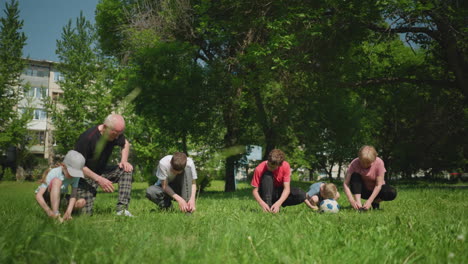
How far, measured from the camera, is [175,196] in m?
5.91

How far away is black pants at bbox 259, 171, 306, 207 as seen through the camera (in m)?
6.47

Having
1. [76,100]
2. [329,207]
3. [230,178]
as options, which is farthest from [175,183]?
[76,100]

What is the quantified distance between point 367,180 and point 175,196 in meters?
3.52

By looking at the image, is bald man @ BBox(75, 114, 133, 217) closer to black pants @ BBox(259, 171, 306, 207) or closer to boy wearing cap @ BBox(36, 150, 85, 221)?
boy wearing cap @ BBox(36, 150, 85, 221)

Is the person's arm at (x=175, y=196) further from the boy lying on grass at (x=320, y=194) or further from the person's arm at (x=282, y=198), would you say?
the boy lying on grass at (x=320, y=194)

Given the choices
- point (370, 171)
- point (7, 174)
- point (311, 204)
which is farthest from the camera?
point (311, 204)

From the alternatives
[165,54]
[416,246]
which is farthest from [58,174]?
[165,54]

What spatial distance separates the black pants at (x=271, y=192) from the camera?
21.2 feet

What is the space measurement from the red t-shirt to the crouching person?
1056 mm

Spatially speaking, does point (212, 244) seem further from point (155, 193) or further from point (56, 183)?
point (155, 193)

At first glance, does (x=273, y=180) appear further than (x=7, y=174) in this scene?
Yes

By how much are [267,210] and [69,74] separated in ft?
102

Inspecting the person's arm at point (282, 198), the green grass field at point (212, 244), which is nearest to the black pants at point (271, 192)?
the person's arm at point (282, 198)

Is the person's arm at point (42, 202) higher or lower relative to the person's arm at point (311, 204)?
higher
